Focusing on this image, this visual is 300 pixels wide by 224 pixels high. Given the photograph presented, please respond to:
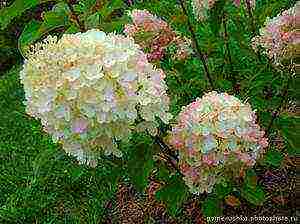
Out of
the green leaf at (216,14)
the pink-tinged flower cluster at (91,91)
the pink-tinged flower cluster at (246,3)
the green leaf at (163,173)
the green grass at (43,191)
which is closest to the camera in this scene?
the pink-tinged flower cluster at (91,91)

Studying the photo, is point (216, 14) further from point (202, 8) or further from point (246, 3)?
point (246, 3)

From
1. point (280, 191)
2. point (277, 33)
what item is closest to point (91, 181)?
point (280, 191)

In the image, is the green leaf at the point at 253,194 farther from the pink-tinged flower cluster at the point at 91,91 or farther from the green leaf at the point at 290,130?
the pink-tinged flower cluster at the point at 91,91

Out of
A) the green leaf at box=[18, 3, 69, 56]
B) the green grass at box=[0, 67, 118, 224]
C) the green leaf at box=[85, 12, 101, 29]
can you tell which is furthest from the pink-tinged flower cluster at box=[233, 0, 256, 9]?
the green grass at box=[0, 67, 118, 224]

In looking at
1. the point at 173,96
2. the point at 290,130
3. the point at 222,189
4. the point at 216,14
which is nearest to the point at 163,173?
the point at 222,189

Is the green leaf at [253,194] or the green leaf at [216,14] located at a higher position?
the green leaf at [216,14]

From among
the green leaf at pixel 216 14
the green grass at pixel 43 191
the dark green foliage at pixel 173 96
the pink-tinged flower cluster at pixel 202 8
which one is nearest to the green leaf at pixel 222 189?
the dark green foliage at pixel 173 96

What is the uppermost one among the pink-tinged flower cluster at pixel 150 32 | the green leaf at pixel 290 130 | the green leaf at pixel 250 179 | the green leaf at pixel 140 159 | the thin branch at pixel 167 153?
the pink-tinged flower cluster at pixel 150 32
